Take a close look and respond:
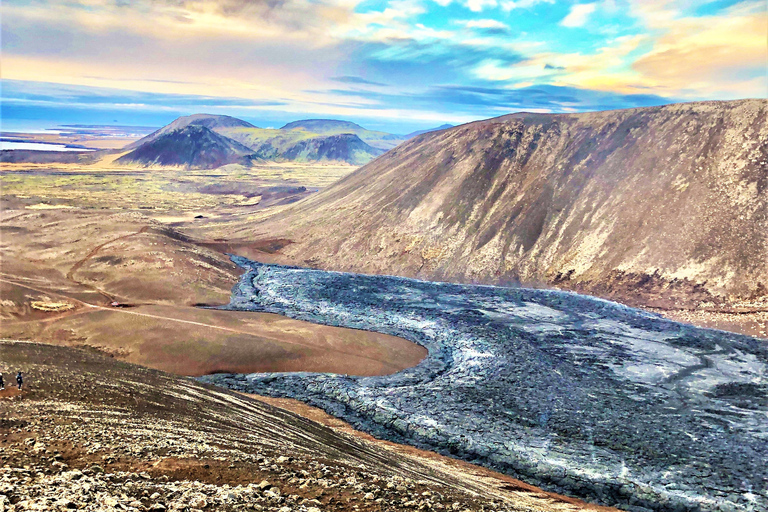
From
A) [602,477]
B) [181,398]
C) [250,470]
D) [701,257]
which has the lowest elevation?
[602,477]

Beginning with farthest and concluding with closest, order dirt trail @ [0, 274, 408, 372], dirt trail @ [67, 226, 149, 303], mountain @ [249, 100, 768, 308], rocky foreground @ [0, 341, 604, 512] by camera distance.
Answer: mountain @ [249, 100, 768, 308] < dirt trail @ [67, 226, 149, 303] < dirt trail @ [0, 274, 408, 372] < rocky foreground @ [0, 341, 604, 512]

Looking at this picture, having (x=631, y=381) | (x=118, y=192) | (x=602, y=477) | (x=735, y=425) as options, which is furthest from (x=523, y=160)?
(x=118, y=192)

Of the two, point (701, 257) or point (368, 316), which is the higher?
point (701, 257)

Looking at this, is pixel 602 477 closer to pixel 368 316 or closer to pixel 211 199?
pixel 368 316

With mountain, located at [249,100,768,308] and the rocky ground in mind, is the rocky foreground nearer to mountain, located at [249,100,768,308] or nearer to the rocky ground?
the rocky ground

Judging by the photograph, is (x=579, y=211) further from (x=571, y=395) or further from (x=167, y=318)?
(x=167, y=318)

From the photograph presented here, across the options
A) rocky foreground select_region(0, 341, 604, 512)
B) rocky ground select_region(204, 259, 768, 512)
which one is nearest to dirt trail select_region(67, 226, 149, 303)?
rocky ground select_region(204, 259, 768, 512)
